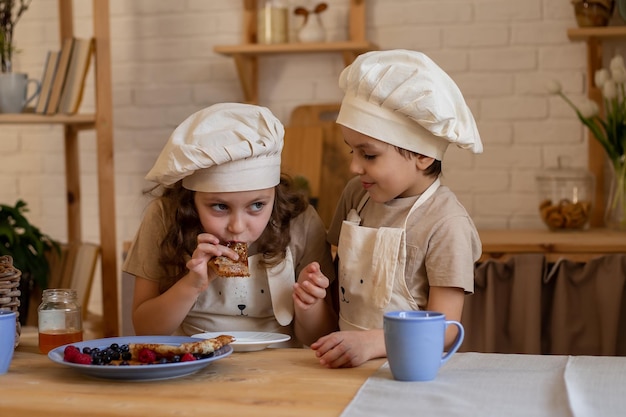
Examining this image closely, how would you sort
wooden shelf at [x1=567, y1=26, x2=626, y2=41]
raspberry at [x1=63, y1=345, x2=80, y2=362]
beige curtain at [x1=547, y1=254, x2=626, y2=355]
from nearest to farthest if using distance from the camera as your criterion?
raspberry at [x1=63, y1=345, x2=80, y2=362], beige curtain at [x1=547, y1=254, x2=626, y2=355], wooden shelf at [x1=567, y1=26, x2=626, y2=41]

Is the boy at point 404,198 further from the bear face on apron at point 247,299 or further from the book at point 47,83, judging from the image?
the book at point 47,83

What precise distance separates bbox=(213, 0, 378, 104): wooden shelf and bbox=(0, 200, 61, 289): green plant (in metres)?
0.95

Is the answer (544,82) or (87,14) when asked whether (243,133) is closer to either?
(544,82)

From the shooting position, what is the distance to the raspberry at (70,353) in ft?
4.83

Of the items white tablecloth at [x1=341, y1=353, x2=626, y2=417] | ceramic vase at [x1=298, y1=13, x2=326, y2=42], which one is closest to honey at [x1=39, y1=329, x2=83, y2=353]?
white tablecloth at [x1=341, y1=353, x2=626, y2=417]

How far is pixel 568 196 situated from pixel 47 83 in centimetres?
195

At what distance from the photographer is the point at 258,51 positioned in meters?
3.44

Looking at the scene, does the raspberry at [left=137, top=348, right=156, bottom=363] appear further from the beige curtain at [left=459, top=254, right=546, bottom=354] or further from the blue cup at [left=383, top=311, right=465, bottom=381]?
the beige curtain at [left=459, top=254, right=546, bottom=354]

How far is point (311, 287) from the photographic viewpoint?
5.68ft

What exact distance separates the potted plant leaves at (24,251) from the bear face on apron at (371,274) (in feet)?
5.45

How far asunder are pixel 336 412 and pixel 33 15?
3.16 m

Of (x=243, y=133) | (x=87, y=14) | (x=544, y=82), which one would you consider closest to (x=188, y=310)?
(x=243, y=133)

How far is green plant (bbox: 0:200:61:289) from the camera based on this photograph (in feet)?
10.5

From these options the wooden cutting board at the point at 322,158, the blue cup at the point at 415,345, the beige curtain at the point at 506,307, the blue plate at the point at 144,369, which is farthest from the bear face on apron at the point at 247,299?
the wooden cutting board at the point at 322,158
